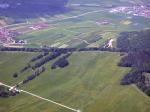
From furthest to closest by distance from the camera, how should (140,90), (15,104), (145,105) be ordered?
(15,104), (140,90), (145,105)

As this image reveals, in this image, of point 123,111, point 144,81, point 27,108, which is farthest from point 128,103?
point 27,108

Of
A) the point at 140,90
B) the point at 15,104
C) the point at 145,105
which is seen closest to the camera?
the point at 145,105

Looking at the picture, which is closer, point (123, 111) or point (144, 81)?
point (123, 111)

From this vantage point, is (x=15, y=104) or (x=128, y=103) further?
(x=15, y=104)

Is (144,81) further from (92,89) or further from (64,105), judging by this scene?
(64,105)

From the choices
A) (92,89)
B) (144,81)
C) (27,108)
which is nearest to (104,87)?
(92,89)

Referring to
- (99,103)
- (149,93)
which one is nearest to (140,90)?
(149,93)

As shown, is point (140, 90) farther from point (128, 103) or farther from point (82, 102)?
point (82, 102)

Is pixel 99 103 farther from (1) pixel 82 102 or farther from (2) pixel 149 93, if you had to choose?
(2) pixel 149 93
